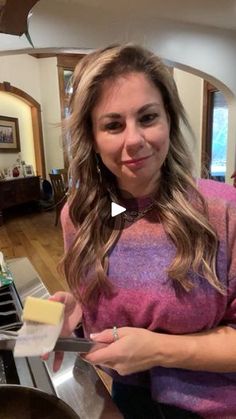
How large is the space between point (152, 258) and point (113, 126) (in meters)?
0.28

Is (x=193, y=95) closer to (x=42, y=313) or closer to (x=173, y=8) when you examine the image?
(x=173, y=8)

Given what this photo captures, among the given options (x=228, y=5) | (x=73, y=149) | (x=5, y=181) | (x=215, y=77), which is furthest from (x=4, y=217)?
(x=73, y=149)

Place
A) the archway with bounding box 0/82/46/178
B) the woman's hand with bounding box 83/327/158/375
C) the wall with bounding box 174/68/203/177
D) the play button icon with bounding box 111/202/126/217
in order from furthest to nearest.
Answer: the archway with bounding box 0/82/46/178
the wall with bounding box 174/68/203/177
the play button icon with bounding box 111/202/126/217
the woman's hand with bounding box 83/327/158/375

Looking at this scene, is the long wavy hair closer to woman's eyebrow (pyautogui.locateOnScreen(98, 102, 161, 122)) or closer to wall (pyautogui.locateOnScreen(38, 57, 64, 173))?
woman's eyebrow (pyautogui.locateOnScreen(98, 102, 161, 122))

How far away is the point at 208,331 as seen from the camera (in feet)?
2.17

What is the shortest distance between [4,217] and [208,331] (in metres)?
6.01

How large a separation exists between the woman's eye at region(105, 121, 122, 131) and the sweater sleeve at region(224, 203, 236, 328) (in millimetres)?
276

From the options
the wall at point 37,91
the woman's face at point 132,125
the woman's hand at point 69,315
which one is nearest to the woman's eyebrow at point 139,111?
the woman's face at point 132,125

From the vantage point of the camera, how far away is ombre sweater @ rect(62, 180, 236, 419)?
2.18 ft

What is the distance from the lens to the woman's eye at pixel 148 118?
0.68 meters

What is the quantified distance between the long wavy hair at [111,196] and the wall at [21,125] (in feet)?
19.2

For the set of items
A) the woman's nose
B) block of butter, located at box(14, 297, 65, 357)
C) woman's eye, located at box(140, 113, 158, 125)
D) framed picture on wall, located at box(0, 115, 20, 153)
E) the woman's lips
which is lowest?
block of butter, located at box(14, 297, 65, 357)

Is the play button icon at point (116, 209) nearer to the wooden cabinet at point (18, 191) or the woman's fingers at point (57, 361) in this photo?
the woman's fingers at point (57, 361)

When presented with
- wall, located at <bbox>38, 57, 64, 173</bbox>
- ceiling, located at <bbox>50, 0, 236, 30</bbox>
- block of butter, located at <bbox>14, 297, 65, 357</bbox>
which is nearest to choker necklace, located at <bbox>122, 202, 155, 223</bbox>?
block of butter, located at <bbox>14, 297, 65, 357</bbox>
